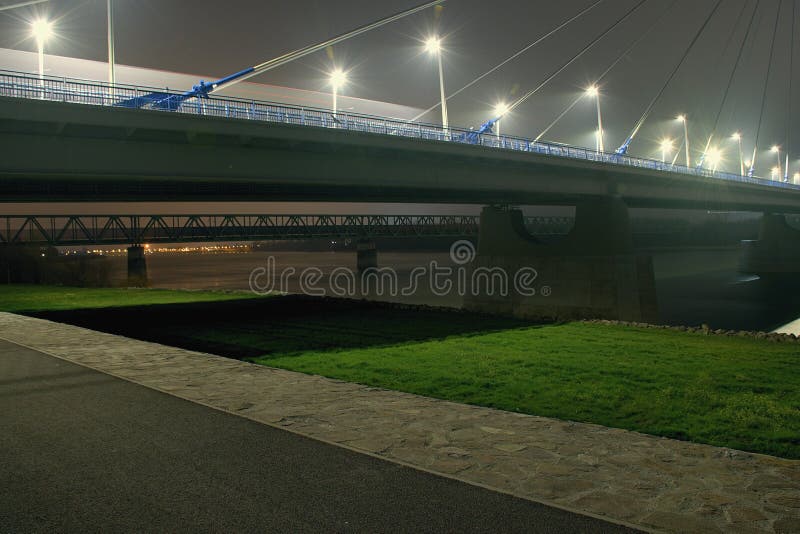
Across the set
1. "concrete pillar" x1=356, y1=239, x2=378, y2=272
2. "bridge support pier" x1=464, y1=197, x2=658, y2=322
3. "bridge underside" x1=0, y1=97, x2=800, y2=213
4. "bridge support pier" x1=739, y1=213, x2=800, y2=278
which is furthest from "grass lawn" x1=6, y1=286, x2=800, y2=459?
"bridge support pier" x1=739, y1=213, x2=800, y2=278

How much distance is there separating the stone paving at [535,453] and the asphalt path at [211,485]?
14.4 inches

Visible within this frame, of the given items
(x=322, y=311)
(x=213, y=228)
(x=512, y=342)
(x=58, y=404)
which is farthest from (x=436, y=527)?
(x=213, y=228)

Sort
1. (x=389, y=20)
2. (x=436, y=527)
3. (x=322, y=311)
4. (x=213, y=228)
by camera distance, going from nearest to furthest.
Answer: (x=436, y=527), (x=322, y=311), (x=389, y=20), (x=213, y=228)

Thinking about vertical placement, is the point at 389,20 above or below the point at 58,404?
above

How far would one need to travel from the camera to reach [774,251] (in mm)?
83938

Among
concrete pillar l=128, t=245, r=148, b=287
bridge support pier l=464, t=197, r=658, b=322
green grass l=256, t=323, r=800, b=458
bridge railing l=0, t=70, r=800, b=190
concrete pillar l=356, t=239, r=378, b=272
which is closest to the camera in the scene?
green grass l=256, t=323, r=800, b=458

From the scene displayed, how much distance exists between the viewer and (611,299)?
121 ft

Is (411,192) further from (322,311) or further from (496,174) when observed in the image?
(322,311)

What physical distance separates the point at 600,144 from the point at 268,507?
206 feet

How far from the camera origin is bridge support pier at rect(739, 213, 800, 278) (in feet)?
270

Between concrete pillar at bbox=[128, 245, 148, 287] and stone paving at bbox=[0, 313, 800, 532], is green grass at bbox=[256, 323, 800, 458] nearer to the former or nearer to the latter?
stone paving at bbox=[0, 313, 800, 532]

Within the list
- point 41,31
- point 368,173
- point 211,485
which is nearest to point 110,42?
point 41,31

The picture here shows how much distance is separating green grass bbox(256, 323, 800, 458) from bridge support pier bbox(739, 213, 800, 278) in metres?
78.5

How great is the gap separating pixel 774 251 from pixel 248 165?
8416cm
